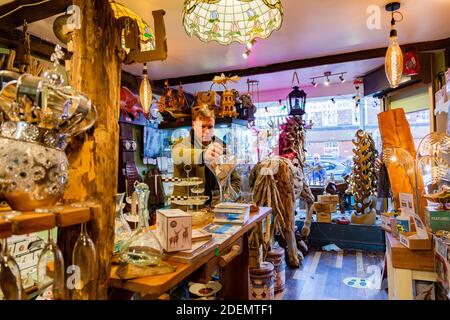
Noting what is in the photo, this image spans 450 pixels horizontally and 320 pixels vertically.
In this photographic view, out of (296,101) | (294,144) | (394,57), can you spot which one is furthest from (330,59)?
(394,57)

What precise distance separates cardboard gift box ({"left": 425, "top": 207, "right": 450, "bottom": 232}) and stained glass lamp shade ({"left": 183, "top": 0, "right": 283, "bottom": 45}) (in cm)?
153

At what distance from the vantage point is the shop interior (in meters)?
0.79

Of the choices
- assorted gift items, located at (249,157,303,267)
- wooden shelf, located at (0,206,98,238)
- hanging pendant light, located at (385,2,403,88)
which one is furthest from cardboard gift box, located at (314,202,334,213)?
wooden shelf, located at (0,206,98,238)

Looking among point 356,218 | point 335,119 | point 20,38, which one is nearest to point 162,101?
point 20,38

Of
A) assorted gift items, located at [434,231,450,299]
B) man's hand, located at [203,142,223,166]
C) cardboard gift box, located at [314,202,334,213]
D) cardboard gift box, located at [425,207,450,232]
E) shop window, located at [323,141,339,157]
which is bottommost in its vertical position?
cardboard gift box, located at [314,202,334,213]

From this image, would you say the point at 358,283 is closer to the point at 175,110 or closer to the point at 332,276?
the point at 332,276

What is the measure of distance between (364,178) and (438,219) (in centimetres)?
270

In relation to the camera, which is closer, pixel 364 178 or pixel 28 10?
pixel 28 10

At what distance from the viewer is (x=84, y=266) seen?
0.84 m

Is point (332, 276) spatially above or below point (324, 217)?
below

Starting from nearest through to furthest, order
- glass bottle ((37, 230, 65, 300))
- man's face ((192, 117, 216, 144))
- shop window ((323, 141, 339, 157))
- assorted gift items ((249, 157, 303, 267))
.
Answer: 1. glass bottle ((37, 230, 65, 300))
2. man's face ((192, 117, 216, 144))
3. assorted gift items ((249, 157, 303, 267))
4. shop window ((323, 141, 339, 157))

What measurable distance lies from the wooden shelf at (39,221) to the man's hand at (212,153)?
3.86ft

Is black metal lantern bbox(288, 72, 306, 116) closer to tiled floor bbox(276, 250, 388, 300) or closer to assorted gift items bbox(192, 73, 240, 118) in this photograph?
assorted gift items bbox(192, 73, 240, 118)
